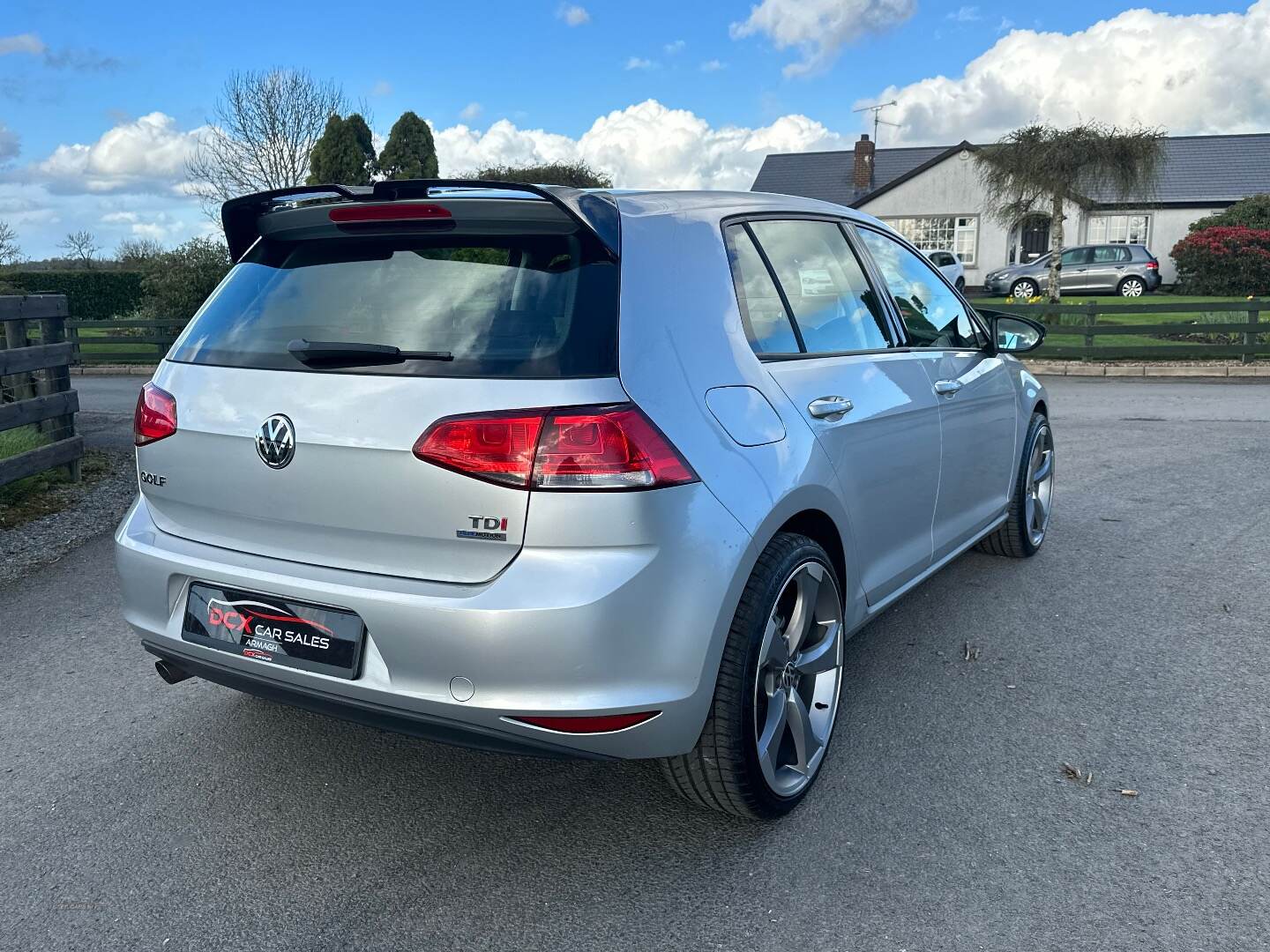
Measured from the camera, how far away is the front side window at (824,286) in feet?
10.7

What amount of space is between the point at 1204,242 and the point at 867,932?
1395 inches

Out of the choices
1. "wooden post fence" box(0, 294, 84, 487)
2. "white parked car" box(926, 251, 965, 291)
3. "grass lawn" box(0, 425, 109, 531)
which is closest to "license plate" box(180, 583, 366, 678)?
"grass lawn" box(0, 425, 109, 531)

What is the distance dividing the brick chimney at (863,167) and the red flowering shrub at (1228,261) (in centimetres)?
1525

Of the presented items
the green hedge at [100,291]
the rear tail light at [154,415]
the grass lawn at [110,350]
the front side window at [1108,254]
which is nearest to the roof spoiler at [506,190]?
the rear tail light at [154,415]

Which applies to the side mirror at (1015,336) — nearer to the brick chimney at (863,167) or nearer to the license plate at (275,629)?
the license plate at (275,629)

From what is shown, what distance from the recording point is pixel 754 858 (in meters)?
2.76

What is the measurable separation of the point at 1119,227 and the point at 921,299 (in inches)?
1575

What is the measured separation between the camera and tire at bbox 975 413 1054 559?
17.1ft

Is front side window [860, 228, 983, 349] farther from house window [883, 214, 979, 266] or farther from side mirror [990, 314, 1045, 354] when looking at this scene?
A: house window [883, 214, 979, 266]

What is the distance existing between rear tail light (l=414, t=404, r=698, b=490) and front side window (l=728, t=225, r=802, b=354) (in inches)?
27.2

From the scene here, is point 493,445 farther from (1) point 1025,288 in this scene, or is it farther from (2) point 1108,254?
(2) point 1108,254

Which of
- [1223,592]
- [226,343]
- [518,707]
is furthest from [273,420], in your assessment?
[1223,592]

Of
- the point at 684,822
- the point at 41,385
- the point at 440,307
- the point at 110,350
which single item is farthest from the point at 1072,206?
the point at 440,307

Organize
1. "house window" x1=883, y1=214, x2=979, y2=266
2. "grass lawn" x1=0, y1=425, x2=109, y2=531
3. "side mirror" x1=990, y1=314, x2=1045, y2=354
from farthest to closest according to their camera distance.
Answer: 1. "house window" x1=883, y1=214, x2=979, y2=266
2. "grass lawn" x1=0, y1=425, x2=109, y2=531
3. "side mirror" x1=990, y1=314, x2=1045, y2=354
